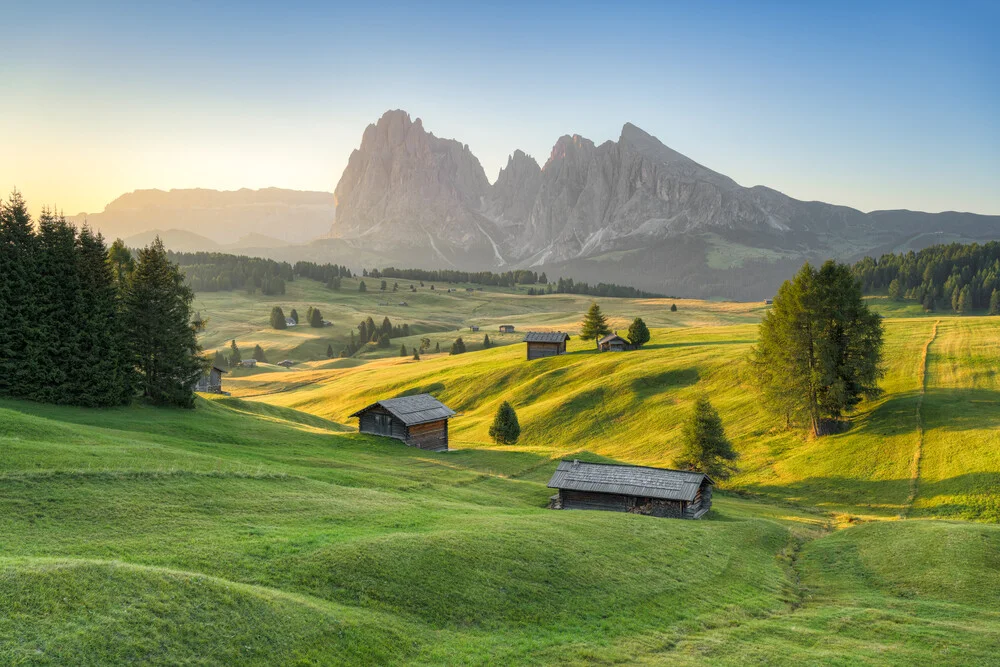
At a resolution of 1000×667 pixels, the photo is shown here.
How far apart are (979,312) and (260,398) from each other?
169547mm

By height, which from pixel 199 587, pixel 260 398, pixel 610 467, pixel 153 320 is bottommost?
pixel 260 398

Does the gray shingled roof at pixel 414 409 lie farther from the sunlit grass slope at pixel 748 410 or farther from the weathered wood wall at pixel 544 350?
the weathered wood wall at pixel 544 350

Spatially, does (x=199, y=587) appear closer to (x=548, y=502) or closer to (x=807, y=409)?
(x=548, y=502)

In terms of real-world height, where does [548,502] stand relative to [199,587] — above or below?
below

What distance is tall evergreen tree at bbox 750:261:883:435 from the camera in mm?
57344

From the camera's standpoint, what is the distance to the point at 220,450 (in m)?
40.2

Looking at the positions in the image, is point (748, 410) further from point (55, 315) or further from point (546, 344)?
point (55, 315)

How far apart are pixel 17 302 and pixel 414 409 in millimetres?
31405

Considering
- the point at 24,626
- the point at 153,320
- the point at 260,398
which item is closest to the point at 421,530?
the point at 24,626

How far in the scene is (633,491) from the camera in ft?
136

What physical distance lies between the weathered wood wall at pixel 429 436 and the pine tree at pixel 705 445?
22146 mm

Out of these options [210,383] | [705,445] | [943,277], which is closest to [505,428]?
[705,445]

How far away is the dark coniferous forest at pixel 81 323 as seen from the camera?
44.4 m

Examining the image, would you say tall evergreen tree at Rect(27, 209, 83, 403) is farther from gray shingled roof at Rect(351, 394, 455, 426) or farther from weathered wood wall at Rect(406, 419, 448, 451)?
weathered wood wall at Rect(406, 419, 448, 451)
